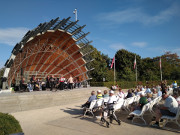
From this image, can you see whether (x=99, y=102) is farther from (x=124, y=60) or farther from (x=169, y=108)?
(x=124, y=60)

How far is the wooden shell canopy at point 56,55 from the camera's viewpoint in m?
20.2

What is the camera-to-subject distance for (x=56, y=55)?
2481cm

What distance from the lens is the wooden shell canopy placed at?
20.2 m

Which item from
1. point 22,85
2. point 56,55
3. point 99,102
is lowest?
point 99,102

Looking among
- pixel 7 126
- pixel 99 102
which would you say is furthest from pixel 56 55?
pixel 7 126

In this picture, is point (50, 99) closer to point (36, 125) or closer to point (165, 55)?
point (36, 125)

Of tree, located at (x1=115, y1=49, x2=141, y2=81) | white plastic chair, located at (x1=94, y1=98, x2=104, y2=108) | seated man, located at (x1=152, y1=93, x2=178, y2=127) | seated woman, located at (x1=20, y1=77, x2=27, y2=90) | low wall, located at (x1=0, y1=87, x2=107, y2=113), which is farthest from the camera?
tree, located at (x1=115, y1=49, x2=141, y2=81)

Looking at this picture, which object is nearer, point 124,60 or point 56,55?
point 56,55

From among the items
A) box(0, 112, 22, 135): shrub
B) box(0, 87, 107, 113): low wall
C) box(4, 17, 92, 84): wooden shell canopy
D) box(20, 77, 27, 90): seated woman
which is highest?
box(4, 17, 92, 84): wooden shell canopy

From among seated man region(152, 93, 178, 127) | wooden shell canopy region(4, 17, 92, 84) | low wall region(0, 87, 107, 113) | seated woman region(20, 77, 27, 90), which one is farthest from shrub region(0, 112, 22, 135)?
wooden shell canopy region(4, 17, 92, 84)

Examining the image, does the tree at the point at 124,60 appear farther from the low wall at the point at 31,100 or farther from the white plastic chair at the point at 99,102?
the white plastic chair at the point at 99,102

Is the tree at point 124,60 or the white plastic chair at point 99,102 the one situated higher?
the tree at point 124,60

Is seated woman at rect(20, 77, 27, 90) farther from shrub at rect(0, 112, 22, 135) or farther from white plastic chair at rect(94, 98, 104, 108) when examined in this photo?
shrub at rect(0, 112, 22, 135)

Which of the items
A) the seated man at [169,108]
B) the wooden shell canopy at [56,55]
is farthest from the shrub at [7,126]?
the wooden shell canopy at [56,55]
